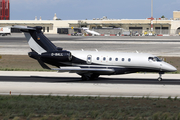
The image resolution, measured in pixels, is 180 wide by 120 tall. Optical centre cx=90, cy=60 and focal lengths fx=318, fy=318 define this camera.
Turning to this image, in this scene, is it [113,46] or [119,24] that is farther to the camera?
[119,24]

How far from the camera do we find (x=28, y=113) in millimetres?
16766

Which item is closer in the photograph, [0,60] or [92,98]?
[92,98]

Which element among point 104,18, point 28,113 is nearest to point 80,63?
point 28,113

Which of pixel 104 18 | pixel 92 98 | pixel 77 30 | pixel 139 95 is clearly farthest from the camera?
pixel 104 18

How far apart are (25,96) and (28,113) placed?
5383 mm

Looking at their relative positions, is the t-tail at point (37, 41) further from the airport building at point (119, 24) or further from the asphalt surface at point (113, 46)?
the airport building at point (119, 24)

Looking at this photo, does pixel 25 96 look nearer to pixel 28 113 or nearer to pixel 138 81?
pixel 28 113

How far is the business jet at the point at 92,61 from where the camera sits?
29.7 m

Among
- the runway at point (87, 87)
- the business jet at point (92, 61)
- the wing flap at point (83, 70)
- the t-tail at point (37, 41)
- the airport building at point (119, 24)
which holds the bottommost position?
the runway at point (87, 87)

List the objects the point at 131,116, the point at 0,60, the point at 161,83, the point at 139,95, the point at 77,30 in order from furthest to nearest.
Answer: the point at 77,30
the point at 0,60
the point at 161,83
the point at 139,95
the point at 131,116

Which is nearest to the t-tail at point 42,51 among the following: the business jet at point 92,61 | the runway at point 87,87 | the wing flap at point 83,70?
the business jet at point 92,61

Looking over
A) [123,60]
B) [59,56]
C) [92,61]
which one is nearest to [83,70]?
[92,61]

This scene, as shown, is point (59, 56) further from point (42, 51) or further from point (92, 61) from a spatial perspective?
point (92, 61)

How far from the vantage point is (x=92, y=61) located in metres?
30.4
